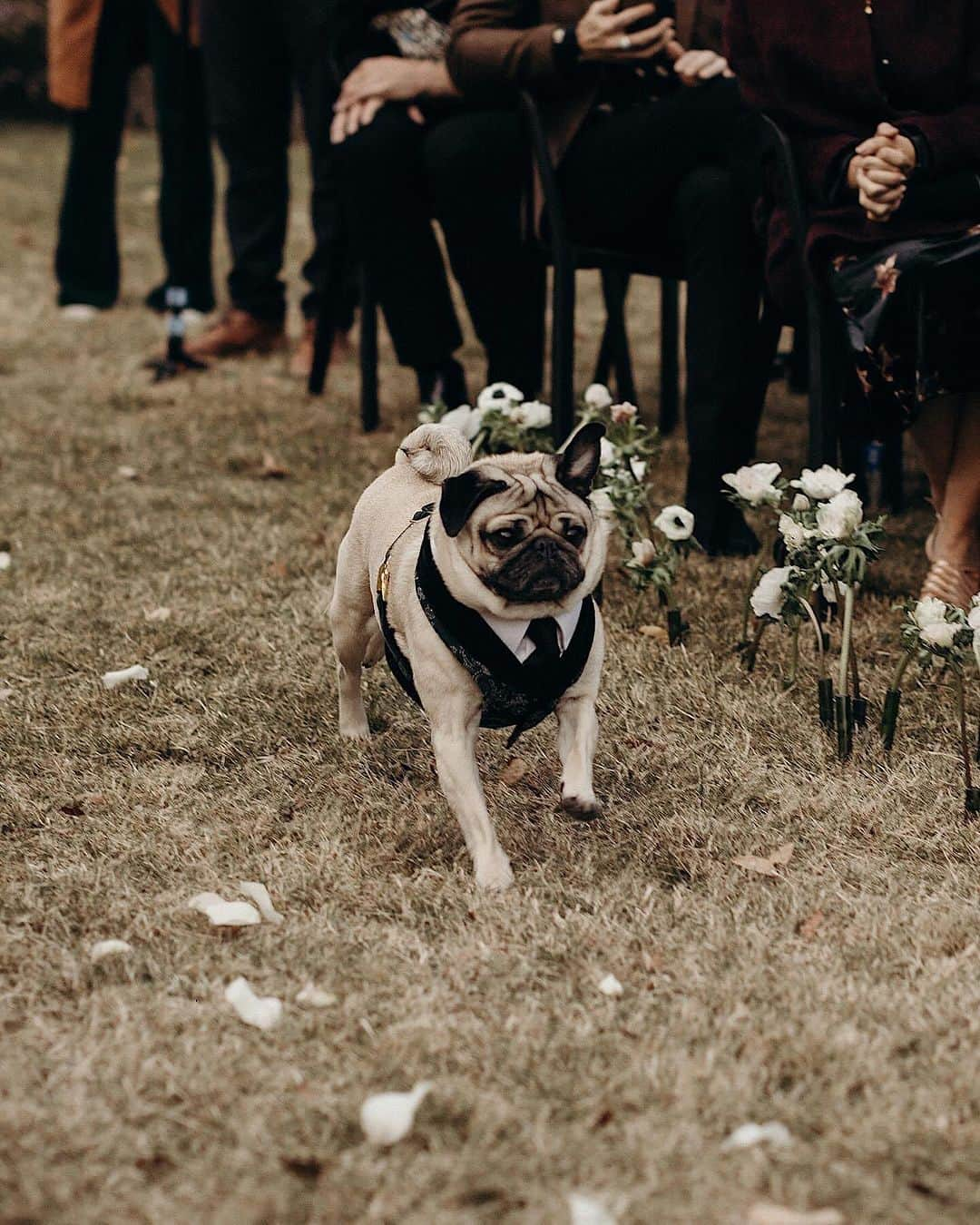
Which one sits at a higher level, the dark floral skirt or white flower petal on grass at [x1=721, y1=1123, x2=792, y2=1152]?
the dark floral skirt

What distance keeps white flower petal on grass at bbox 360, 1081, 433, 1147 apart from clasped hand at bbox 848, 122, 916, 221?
7.58 feet

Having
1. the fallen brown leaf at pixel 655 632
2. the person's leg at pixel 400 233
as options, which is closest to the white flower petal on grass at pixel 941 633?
the fallen brown leaf at pixel 655 632

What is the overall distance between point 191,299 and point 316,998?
18.2ft

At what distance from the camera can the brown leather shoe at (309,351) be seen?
615 centimetres

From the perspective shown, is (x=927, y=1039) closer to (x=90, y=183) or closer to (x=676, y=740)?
(x=676, y=740)

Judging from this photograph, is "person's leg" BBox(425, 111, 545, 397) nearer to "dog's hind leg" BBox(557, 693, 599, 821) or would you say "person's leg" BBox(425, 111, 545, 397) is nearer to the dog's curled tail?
the dog's curled tail

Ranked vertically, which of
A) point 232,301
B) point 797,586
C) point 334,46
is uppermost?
point 334,46

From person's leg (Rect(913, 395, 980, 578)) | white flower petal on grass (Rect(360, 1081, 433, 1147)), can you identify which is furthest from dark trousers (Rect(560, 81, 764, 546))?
white flower petal on grass (Rect(360, 1081, 433, 1147))

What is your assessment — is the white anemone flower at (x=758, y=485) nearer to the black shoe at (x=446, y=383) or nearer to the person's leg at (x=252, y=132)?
the black shoe at (x=446, y=383)

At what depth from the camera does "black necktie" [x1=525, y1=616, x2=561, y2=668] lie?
2.35m

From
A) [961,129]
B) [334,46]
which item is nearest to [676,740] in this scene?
[961,129]

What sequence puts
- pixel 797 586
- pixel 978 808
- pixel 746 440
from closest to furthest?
pixel 978 808
pixel 797 586
pixel 746 440

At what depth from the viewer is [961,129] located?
3.35 metres

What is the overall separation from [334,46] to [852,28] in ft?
7.13
